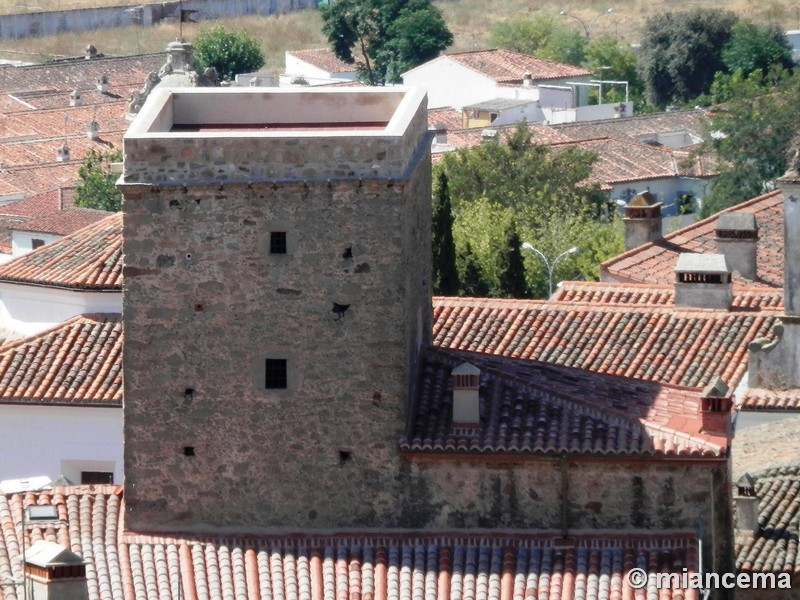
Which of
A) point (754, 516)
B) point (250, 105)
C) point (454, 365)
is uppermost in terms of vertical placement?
point (250, 105)

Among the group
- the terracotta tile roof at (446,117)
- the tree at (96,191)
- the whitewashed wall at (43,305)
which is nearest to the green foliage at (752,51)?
the terracotta tile roof at (446,117)

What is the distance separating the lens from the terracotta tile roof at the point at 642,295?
36.6m

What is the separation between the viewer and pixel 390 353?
23.5m

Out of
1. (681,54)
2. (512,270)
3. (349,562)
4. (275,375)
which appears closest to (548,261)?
(512,270)

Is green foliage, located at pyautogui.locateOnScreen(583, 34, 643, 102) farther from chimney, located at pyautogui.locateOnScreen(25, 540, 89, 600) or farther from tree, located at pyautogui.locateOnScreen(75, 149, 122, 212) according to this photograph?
chimney, located at pyautogui.locateOnScreen(25, 540, 89, 600)

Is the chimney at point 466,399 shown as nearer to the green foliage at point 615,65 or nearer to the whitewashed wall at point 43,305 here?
the whitewashed wall at point 43,305

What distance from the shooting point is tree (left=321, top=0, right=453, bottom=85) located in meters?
99.0

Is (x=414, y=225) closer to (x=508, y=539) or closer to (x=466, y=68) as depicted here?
(x=508, y=539)

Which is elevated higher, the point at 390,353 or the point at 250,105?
the point at 250,105

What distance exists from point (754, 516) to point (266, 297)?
7.98 m

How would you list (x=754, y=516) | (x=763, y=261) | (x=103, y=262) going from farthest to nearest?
(x=763, y=261) < (x=103, y=262) < (x=754, y=516)

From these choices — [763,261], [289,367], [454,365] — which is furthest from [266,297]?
[763,261]

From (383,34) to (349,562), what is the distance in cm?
7912

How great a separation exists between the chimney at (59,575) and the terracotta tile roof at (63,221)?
34.3 meters
